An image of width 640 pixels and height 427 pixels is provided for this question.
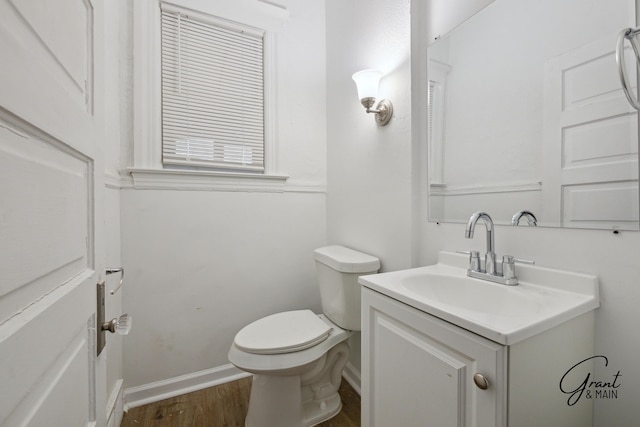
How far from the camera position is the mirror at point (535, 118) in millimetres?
751

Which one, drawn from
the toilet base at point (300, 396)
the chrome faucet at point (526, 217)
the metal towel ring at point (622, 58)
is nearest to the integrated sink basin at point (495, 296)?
the chrome faucet at point (526, 217)

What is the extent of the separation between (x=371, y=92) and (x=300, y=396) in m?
1.51

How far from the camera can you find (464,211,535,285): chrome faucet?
89 cm

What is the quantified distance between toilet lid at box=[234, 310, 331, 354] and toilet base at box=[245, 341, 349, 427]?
15cm

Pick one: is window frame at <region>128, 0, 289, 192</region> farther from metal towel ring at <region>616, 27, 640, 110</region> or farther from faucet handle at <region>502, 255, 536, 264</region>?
metal towel ring at <region>616, 27, 640, 110</region>

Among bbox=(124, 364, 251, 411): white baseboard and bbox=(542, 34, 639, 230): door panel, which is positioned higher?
bbox=(542, 34, 639, 230): door panel

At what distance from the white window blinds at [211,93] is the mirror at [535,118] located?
108 centimetres

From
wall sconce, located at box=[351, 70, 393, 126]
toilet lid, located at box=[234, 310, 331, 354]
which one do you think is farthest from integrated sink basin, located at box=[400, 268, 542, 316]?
wall sconce, located at box=[351, 70, 393, 126]

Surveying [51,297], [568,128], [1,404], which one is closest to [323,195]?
[568,128]

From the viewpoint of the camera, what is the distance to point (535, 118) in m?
0.91

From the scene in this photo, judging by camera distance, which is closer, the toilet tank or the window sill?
the toilet tank

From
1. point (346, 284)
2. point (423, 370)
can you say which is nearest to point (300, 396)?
point (346, 284)

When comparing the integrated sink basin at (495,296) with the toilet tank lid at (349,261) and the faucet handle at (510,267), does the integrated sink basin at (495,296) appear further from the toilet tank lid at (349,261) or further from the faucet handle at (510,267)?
the toilet tank lid at (349,261)

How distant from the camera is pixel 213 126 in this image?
5.41 feet
